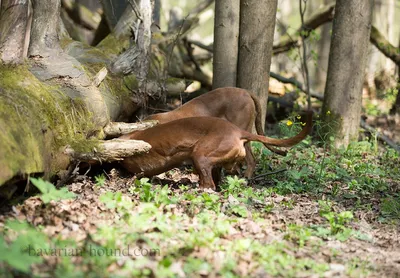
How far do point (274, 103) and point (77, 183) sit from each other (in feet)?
19.2

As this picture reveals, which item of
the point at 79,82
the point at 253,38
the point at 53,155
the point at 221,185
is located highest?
the point at 253,38

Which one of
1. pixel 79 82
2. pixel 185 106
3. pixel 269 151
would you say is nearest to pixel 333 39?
pixel 269 151

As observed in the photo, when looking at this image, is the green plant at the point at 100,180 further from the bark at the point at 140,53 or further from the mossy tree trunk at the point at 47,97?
the bark at the point at 140,53

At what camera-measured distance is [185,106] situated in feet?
26.0

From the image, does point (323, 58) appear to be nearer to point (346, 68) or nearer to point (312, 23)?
point (312, 23)

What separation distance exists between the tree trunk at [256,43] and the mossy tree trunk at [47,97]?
1.53 metres

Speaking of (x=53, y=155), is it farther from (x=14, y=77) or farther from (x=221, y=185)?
(x=221, y=185)

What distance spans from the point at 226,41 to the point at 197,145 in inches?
94.3

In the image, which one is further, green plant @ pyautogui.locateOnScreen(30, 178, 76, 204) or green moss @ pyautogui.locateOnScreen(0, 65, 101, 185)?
green moss @ pyautogui.locateOnScreen(0, 65, 101, 185)

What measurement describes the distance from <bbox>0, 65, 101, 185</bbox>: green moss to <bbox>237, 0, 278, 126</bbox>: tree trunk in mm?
2858

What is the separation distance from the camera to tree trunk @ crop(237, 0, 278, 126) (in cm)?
813

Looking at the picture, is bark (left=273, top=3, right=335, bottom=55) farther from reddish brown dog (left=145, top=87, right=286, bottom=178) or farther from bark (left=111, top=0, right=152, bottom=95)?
bark (left=111, top=0, right=152, bottom=95)

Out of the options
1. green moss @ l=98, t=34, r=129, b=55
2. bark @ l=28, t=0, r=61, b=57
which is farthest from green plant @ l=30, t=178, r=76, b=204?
green moss @ l=98, t=34, r=129, b=55

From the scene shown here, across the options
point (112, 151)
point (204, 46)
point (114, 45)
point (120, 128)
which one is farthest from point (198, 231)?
point (204, 46)
